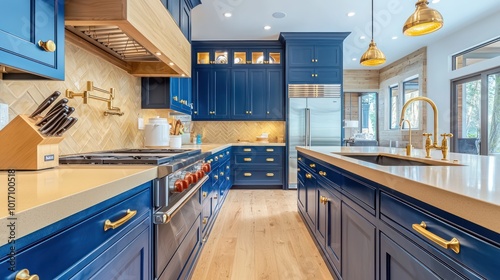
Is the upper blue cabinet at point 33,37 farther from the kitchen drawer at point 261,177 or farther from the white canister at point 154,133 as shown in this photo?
the kitchen drawer at point 261,177

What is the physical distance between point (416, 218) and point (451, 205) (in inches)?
7.8

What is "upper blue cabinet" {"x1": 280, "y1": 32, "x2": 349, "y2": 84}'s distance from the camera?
4773 millimetres

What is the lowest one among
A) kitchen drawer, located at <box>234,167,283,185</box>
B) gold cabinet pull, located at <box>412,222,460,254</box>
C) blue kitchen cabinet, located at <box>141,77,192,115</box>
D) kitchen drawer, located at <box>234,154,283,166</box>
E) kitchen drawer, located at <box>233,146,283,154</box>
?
kitchen drawer, located at <box>234,167,283,185</box>

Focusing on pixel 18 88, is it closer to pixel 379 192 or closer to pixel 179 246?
pixel 179 246

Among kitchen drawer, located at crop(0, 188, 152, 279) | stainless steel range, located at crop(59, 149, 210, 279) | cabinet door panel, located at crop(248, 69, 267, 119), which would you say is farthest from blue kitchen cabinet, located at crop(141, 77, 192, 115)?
cabinet door panel, located at crop(248, 69, 267, 119)

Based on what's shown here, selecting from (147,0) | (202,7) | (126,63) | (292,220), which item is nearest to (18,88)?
(147,0)

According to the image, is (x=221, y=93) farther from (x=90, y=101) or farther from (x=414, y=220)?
(x=414, y=220)

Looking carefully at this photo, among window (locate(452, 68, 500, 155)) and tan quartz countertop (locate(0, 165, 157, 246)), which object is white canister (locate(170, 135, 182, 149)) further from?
window (locate(452, 68, 500, 155))

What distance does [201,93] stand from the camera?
5.02m

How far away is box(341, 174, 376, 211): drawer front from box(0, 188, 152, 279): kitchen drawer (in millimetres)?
1024

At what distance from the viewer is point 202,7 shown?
3.73m

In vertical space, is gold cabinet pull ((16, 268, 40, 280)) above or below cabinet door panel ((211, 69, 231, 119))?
below

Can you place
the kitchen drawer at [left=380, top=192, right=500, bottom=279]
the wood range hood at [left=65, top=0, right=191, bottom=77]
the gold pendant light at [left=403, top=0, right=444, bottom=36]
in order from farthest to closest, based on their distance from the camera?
the gold pendant light at [left=403, top=0, right=444, bottom=36] < the wood range hood at [left=65, top=0, right=191, bottom=77] < the kitchen drawer at [left=380, top=192, right=500, bottom=279]

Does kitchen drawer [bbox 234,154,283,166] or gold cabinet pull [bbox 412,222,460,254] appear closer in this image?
gold cabinet pull [bbox 412,222,460,254]
